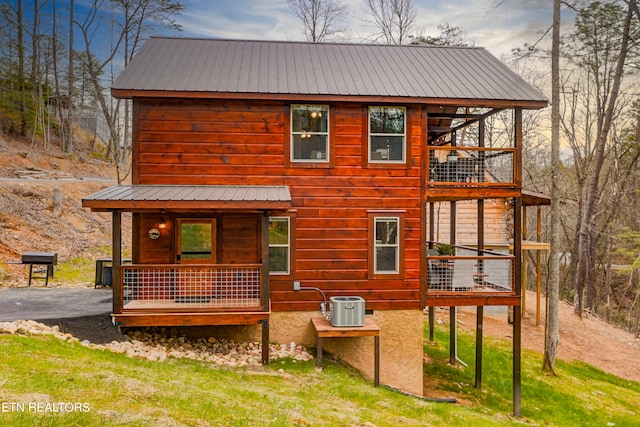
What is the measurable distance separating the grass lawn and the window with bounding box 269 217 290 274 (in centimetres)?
227

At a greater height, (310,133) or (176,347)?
(310,133)

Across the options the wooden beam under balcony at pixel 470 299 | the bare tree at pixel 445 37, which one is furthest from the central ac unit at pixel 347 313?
the bare tree at pixel 445 37

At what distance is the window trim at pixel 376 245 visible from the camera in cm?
1045

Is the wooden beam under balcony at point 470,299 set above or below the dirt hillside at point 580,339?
above

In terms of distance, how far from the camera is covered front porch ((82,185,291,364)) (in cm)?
863

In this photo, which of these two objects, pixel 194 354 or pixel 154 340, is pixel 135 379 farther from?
pixel 154 340

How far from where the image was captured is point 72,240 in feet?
61.2

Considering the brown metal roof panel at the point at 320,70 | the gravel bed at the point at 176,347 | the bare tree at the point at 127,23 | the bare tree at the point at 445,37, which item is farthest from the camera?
the bare tree at the point at 127,23

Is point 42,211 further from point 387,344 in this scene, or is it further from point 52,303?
point 387,344

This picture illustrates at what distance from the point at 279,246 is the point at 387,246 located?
2.66m

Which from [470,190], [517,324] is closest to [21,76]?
[470,190]

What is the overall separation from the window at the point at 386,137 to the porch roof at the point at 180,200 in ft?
9.09

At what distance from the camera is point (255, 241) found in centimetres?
1036

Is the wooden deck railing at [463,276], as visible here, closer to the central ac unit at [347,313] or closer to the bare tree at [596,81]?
the central ac unit at [347,313]
